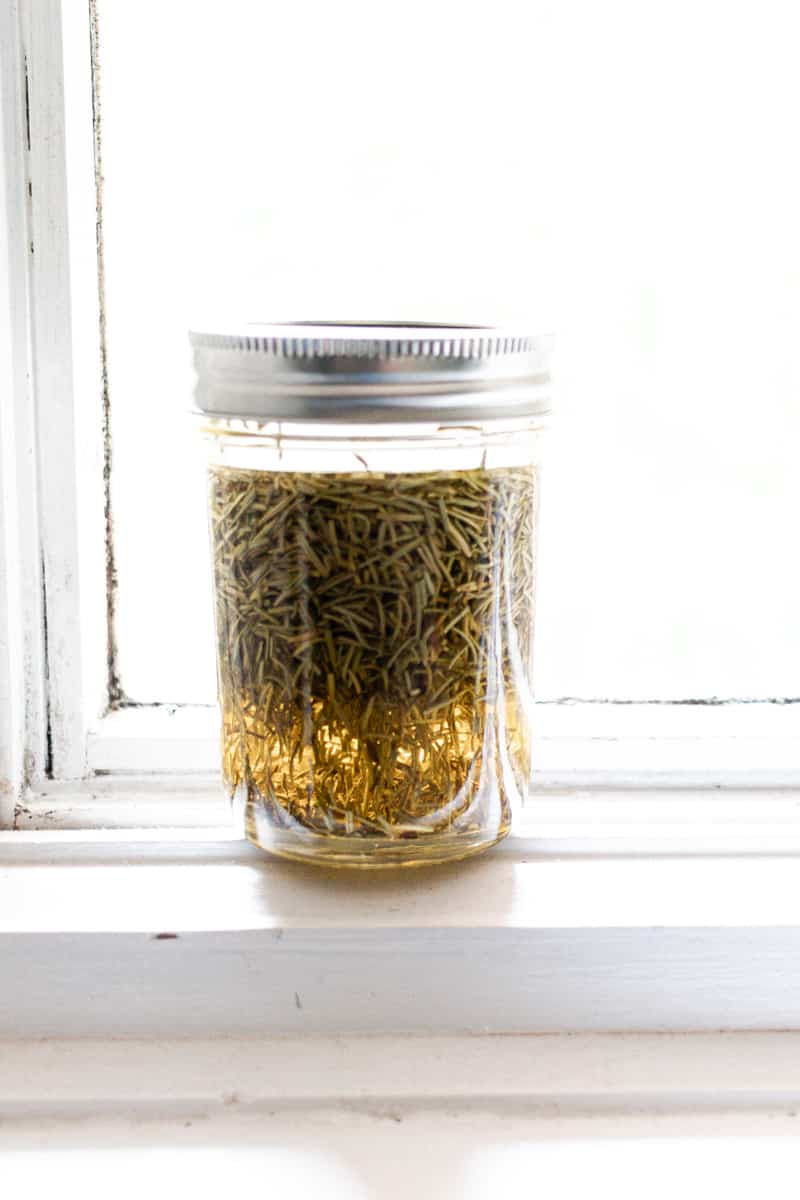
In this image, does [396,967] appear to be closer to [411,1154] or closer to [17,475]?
[411,1154]

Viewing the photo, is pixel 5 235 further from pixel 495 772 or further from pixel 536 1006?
pixel 536 1006

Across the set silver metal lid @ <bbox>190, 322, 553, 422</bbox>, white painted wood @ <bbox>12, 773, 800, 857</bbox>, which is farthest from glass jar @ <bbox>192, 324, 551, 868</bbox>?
white painted wood @ <bbox>12, 773, 800, 857</bbox>

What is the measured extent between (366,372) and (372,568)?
0.09 metres

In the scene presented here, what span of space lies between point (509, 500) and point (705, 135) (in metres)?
0.28

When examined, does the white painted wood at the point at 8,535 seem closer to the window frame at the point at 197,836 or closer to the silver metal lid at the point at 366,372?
the window frame at the point at 197,836

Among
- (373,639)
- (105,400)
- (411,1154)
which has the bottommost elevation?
(411,1154)

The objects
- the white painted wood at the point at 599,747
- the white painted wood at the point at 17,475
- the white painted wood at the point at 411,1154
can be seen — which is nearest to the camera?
the white painted wood at the point at 411,1154

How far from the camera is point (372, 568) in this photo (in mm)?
554

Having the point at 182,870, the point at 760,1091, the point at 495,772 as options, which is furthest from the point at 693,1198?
the point at 182,870

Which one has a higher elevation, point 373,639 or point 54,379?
point 54,379

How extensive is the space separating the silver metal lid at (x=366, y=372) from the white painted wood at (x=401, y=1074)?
11.7 inches

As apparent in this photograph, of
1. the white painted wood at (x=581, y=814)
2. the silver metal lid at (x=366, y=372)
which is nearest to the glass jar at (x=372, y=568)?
the silver metal lid at (x=366, y=372)

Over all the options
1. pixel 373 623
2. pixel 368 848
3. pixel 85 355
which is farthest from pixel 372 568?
pixel 85 355

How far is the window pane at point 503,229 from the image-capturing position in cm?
70
